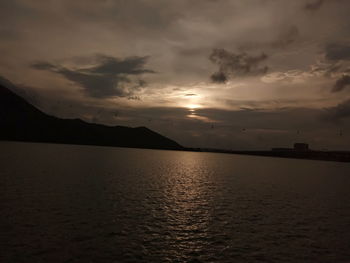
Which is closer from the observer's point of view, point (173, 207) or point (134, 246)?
point (134, 246)

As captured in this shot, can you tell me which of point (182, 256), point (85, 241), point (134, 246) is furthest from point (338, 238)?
point (85, 241)

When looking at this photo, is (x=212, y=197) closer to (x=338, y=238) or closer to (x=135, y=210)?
(x=135, y=210)

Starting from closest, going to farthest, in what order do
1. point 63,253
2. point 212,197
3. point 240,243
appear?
point 63,253, point 240,243, point 212,197

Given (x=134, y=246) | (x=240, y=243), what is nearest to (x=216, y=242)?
(x=240, y=243)

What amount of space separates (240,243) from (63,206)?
95.6ft

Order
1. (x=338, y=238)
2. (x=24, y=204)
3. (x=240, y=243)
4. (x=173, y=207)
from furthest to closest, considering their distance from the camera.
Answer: (x=173, y=207)
(x=24, y=204)
(x=338, y=238)
(x=240, y=243)

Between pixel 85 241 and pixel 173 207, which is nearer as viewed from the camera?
pixel 85 241

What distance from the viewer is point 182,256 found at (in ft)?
87.5

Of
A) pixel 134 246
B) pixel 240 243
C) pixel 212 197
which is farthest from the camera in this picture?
pixel 212 197

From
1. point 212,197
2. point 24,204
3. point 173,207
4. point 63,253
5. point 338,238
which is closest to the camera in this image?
point 63,253

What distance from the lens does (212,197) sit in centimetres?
6250

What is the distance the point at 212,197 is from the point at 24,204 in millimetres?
39300

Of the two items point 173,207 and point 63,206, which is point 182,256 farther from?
point 63,206

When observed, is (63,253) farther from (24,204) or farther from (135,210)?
(24,204)
